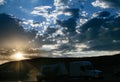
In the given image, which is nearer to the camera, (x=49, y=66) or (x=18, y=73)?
(x=49, y=66)

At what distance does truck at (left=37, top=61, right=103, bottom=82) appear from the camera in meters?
49.0

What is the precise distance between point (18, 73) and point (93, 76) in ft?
72.0

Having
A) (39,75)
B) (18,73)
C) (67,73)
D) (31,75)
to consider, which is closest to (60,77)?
(67,73)

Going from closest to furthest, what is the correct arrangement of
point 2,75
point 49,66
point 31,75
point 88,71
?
point 88,71 < point 49,66 < point 2,75 < point 31,75

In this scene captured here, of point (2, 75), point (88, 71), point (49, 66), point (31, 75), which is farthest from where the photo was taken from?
point (31, 75)

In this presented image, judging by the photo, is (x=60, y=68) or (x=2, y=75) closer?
(x=60, y=68)

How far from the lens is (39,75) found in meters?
54.1

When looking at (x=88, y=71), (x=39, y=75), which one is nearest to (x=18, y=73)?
(x=39, y=75)

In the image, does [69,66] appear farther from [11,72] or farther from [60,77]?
[11,72]

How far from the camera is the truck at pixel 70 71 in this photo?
161ft

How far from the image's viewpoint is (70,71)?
50500 millimetres

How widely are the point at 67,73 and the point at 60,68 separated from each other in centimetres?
146

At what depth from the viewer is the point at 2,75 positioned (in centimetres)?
6462

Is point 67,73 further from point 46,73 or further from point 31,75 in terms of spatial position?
point 31,75
